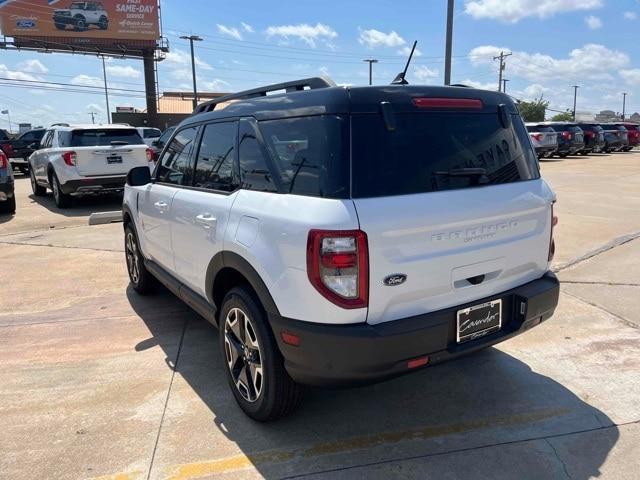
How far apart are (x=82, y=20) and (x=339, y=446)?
48.2m

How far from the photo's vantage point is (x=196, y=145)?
3.93 meters

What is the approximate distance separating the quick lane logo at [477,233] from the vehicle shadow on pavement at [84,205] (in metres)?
9.62

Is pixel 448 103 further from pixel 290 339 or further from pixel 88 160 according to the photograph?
pixel 88 160

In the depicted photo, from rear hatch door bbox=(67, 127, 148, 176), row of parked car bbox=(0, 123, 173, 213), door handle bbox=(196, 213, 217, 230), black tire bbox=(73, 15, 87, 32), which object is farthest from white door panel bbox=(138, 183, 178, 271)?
black tire bbox=(73, 15, 87, 32)

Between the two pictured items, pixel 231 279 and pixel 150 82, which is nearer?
pixel 231 279

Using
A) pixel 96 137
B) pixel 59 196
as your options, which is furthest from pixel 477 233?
pixel 59 196

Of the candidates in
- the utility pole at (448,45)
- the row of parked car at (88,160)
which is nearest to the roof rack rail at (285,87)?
the row of parked car at (88,160)

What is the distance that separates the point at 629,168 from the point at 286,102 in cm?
2073

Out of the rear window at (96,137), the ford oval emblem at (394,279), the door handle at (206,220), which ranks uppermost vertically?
the rear window at (96,137)

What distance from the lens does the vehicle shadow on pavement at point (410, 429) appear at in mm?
2748

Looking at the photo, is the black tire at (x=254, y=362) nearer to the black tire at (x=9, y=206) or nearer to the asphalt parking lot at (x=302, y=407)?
the asphalt parking lot at (x=302, y=407)

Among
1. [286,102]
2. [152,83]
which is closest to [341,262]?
[286,102]

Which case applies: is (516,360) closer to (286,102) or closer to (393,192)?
(393,192)

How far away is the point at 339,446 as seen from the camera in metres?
2.91
